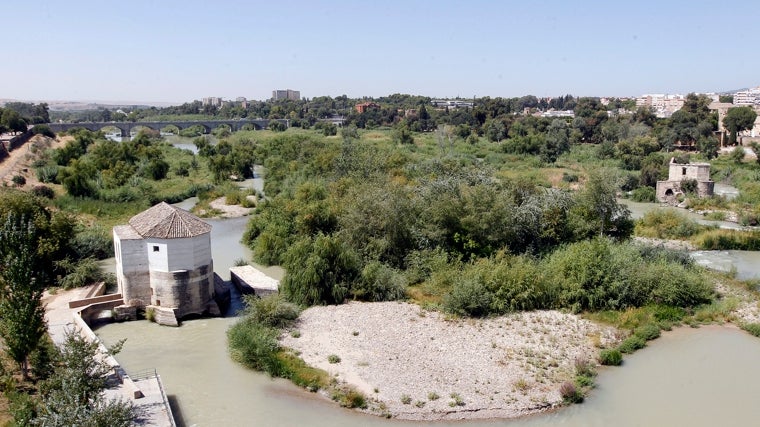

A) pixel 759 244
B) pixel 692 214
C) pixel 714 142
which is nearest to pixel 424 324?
pixel 759 244

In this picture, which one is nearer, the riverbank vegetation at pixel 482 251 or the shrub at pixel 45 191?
the riverbank vegetation at pixel 482 251

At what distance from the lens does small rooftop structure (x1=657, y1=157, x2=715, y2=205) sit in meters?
47.8

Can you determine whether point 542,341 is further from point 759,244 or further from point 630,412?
point 759,244

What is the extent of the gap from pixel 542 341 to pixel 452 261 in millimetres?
7116

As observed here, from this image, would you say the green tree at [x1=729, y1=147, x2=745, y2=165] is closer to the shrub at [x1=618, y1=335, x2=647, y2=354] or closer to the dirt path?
the shrub at [x1=618, y1=335, x2=647, y2=354]

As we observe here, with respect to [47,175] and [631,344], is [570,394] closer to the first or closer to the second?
[631,344]

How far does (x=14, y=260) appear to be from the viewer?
15.8 m

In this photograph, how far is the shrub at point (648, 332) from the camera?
2186cm

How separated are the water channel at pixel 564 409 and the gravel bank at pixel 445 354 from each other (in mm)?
697

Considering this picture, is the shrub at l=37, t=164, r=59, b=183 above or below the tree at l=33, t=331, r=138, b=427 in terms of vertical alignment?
above

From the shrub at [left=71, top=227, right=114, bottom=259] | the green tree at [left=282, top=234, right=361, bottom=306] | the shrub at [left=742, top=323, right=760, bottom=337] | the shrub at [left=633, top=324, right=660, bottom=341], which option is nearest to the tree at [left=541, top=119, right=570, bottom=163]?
the shrub at [left=742, top=323, right=760, bottom=337]

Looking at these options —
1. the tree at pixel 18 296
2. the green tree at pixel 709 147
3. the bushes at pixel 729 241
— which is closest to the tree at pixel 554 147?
the green tree at pixel 709 147

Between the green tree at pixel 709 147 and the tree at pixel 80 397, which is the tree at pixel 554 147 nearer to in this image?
the green tree at pixel 709 147

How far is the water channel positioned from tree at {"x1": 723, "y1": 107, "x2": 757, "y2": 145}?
209ft
